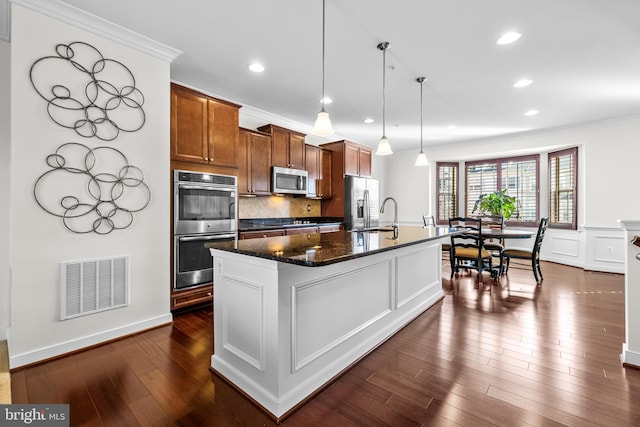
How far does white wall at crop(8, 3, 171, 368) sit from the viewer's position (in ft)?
6.79

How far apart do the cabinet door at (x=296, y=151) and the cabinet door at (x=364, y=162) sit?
59.8 inches

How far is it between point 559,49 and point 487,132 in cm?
328

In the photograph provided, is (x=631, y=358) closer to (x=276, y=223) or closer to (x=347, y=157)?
(x=276, y=223)

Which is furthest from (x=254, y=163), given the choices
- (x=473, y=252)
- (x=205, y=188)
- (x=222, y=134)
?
(x=473, y=252)

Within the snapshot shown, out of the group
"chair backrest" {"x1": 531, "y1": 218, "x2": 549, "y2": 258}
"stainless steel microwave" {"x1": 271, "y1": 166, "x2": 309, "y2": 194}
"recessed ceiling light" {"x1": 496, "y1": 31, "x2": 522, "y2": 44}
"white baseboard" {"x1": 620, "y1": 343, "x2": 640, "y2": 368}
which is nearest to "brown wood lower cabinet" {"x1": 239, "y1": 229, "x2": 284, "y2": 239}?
"stainless steel microwave" {"x1": 271, "y1": 166, "x2": 309, "y2": 194}

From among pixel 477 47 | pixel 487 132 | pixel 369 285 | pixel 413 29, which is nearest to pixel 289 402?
pixel 369 285

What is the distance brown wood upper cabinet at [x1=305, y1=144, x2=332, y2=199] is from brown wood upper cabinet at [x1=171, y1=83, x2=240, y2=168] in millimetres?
1822

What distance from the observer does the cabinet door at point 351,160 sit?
18.5 ft

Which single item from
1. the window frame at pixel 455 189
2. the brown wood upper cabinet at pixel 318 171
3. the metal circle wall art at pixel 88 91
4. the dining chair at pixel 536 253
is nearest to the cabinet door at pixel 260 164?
the brown wood upper cabinet at pixel 318 171

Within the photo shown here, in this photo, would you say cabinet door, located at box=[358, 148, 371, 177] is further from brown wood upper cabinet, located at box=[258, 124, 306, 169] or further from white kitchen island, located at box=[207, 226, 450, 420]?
white kitchen island, located at box=[207, 226, 450, 420]

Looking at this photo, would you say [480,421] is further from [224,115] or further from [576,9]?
[224,115]

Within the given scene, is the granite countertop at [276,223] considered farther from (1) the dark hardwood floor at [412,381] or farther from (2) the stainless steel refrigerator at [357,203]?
(1) the dark hardwood floor at [412,381]

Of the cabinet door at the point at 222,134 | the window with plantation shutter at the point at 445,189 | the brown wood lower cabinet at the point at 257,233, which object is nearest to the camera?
the cabinet door at the point at 222,134

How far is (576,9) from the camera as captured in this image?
2211 mm
